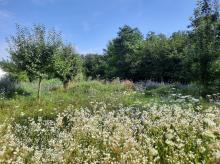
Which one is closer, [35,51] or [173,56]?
[35,51]

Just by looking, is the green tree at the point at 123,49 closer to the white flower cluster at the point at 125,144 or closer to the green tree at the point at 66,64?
the green tree at the point at 66,64

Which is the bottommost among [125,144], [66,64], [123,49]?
[125,144]

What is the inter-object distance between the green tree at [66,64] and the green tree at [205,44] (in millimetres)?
7274

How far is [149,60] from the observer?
33.6 m

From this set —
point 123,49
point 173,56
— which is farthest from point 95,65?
point 173,56

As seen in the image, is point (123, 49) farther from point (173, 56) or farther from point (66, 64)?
point (66, 64)

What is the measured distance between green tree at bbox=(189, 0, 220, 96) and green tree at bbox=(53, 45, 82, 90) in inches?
286

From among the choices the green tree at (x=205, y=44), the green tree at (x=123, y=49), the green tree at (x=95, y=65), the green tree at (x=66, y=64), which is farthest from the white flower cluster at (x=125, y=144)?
the green tree at (x=95, y=65)

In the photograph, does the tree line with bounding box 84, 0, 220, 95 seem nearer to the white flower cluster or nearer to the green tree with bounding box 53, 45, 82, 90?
the green tree with bounding box 53, 45, 82, 90

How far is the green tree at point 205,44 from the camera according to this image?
18750 mm

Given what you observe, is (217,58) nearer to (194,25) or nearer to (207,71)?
(207,71)

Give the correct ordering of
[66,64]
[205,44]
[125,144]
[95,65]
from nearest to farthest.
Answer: [125,144] → [205,44] → [66,64] → [95,65]

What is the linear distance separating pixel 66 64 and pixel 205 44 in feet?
31.6

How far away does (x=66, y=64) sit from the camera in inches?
984
